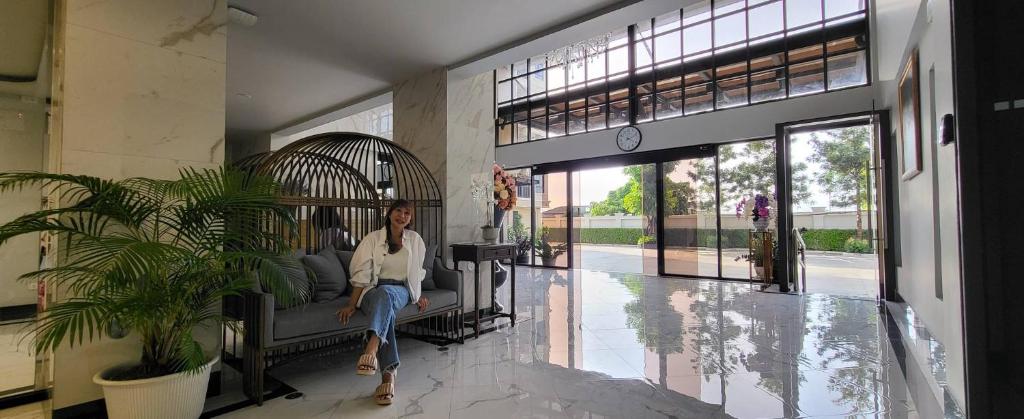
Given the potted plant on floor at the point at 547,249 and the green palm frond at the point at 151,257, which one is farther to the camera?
the potted plant on floor at the point at 547,249

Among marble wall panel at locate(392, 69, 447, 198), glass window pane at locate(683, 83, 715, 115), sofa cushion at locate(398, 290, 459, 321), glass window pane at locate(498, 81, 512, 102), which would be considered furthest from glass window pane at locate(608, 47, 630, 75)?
sofa cushion at locate(398, 290, 459, 321)

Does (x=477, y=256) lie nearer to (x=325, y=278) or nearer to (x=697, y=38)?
(x=325, y=278)

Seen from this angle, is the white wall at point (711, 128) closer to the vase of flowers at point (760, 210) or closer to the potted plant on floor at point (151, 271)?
the vase of flowers at point (760, 210)

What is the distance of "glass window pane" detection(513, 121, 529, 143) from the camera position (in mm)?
9617

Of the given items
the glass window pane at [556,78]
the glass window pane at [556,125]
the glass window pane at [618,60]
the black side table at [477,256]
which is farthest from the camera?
the glass window pane at [556,78]

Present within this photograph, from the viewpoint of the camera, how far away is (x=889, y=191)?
16.8 ft

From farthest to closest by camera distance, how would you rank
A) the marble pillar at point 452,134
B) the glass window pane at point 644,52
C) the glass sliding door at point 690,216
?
the glass window pane at point 644,52
the glass sliding door at point 690,216
the marble pillar at point 452,134

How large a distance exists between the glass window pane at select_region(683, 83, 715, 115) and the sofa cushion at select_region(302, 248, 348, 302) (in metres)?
6.46

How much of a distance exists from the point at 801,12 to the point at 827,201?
3093 mm

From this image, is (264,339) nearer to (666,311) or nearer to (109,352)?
(109,352)

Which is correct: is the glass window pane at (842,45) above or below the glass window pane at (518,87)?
below

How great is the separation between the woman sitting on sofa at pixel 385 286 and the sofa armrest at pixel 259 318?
0.41m

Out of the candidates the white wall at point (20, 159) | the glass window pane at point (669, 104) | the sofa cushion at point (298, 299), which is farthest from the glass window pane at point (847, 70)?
the white wall at point (20, 159)

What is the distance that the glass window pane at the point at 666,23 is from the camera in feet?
25.5
